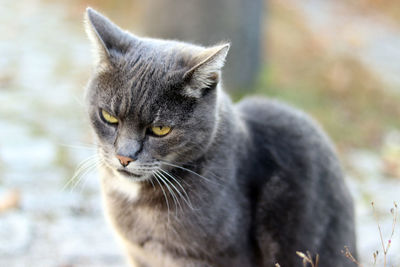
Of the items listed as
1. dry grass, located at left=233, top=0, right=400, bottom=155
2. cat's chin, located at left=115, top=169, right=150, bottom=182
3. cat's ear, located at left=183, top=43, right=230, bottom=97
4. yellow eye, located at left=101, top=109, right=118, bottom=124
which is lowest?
cat's chin, located at left=115, top=169, right=150, bottom=182

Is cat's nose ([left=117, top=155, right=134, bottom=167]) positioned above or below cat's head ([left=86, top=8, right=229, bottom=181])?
below

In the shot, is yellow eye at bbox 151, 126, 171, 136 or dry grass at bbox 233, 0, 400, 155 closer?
yellow eye at bbox 151, 126, 171, 136

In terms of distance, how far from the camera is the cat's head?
209cm

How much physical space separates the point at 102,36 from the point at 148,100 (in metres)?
0.38

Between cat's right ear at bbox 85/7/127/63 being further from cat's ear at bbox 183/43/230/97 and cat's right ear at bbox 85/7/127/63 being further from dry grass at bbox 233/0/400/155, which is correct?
dry grass at bbox 233/0/400/155

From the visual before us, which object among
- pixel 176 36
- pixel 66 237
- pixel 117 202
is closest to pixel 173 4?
pixel 176 36

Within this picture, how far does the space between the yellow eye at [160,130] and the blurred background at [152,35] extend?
18.1 inches

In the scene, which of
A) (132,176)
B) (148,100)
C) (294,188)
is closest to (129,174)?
(132,176)

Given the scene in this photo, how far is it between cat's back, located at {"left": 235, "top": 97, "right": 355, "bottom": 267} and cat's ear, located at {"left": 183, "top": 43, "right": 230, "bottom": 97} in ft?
1.50

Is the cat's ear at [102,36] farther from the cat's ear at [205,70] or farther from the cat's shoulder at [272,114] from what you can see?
the cat's shoulder at [272,114]

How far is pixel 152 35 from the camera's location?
17.7 ft

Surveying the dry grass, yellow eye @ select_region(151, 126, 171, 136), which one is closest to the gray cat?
yellow eye @ select_region(151, 126, 171, 136)

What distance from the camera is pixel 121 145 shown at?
2082mm

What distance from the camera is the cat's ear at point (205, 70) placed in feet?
6.64
